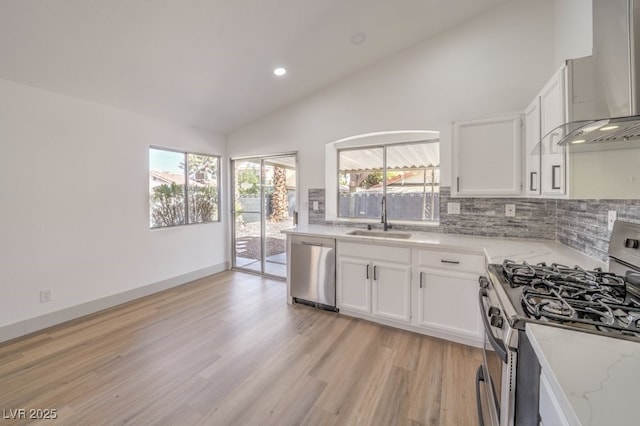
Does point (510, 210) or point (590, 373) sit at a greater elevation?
point (510, 210)

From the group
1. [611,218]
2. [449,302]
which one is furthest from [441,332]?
[611,218]

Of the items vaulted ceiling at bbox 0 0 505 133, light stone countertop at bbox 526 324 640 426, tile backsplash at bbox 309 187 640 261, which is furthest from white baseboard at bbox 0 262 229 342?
light stone countertop at bbox 526 324 640 426

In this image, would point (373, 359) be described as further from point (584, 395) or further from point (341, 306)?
point (584, 395)

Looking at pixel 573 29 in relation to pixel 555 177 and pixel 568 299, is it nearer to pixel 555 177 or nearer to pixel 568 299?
pixel 555 177

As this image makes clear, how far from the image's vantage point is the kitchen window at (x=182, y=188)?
3709 millimetres

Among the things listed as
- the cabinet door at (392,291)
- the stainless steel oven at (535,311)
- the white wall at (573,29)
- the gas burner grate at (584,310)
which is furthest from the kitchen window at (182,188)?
the white wall at (573,29)

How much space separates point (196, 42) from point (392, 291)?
119 inches

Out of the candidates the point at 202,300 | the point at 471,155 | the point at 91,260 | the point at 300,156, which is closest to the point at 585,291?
the point at 471,155

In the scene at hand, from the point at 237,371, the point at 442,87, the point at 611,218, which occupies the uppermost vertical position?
the point at 442,87

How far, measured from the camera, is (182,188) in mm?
4070

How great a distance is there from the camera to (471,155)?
2570 mm

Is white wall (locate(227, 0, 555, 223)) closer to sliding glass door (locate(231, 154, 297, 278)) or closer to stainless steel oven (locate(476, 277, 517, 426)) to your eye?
sliding glass door (locate(231, 154, 297, 278))

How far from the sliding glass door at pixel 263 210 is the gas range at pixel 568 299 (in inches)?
121

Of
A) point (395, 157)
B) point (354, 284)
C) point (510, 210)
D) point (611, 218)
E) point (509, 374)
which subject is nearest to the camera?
point (509, 374)
